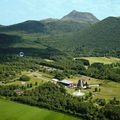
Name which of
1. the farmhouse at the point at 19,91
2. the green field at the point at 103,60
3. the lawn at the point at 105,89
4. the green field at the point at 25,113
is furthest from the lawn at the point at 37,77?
the green field at the point at 103,60

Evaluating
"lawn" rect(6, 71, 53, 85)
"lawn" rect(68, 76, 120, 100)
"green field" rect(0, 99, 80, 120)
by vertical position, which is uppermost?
"lawn" rect(6, 71, 53, 85)

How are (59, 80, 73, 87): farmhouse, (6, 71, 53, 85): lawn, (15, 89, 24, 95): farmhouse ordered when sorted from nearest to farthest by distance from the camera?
(15, 89, 24, 95): farmhouse
(59, 80, 73, 87): farmhouse
(6, 71, 53, 85): lawn

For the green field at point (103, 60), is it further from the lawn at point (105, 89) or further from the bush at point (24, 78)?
the bush at point (24, 78)

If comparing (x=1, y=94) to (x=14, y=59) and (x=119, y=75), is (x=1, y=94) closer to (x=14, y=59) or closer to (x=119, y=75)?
(x=119, y=75)

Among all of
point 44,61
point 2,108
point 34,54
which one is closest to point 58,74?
point 44,61

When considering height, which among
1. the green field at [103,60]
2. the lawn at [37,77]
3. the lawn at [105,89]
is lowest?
the lawn at [105,89]

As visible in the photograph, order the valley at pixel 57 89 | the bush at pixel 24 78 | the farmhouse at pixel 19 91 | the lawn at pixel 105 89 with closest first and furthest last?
the valley at pixel 57 89 → the farmhouse at pixel 19 91 → the lawn at pixel 105 89 → the bush at pixel 24 78

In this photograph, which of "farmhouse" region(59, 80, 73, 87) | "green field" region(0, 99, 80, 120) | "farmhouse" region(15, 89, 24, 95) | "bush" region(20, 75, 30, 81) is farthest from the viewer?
"bush" region(20, 75, 30, 81)

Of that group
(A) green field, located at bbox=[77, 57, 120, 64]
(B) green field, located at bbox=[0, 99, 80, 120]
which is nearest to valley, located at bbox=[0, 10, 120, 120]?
(B) green field, located at bbox=[0, 99, 80, 120]

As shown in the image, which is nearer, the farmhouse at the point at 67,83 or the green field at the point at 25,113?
the green field at the point at 25,113

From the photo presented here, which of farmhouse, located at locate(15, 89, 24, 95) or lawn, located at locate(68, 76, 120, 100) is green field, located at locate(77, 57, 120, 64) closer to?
lawn, located at locate(68, 76, 120, 100)
